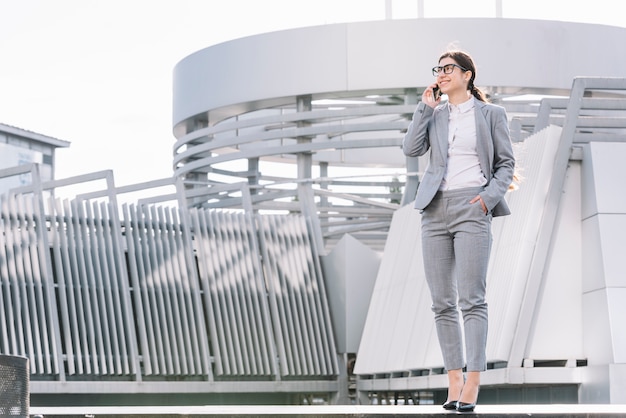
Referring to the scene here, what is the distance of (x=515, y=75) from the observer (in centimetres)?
2875

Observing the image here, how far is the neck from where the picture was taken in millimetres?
6988

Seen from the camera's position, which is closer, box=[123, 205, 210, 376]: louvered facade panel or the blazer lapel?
the blazer lapel

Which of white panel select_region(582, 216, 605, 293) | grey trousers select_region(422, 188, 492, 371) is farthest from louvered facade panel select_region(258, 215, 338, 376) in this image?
grey trousers select_region(422, 188, 492, 371)

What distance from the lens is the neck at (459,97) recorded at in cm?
699

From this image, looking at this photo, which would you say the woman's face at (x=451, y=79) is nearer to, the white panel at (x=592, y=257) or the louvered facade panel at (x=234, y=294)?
the white panel at (x=592, y=257)

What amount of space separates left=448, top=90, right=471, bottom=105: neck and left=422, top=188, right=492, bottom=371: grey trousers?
0.52 m

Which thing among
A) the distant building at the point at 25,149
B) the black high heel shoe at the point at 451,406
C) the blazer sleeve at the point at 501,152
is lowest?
the black high heel shoe at the point at 451,406

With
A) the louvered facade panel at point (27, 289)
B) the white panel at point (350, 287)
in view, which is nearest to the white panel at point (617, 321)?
the white panel at point (350, 287)

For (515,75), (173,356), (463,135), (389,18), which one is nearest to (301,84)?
(389,18)

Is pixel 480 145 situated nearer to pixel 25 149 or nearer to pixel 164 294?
pixel 164 294

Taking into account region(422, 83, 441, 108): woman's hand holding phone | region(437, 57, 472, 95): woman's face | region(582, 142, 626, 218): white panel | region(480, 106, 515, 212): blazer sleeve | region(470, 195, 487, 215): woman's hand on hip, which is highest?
region(582, 142, 626, 218): white panel

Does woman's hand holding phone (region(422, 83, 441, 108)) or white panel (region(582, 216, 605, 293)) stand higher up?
woman's hand holding phone (region(422, 83, 441, 108))

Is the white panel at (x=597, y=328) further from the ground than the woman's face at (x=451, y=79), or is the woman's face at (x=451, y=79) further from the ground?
the woman's face at (x=451, y=79)

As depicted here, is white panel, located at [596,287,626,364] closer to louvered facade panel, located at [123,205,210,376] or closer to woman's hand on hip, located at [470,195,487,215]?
woman's hand on hip, located at [470,195,487,215]
